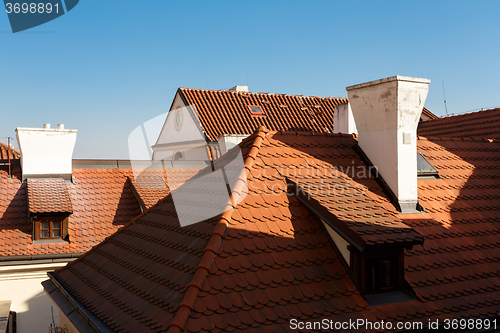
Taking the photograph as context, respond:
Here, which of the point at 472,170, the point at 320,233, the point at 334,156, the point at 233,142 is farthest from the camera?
the point at 233,142

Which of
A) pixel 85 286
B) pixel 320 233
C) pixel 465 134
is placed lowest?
pixel 85 286

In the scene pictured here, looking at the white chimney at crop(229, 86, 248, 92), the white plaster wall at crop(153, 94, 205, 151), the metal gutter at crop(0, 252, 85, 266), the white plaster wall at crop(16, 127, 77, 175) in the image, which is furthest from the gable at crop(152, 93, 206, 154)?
the metal gutter at crop(0, 252, 85, 266)

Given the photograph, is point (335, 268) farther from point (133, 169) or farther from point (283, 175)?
point (133, 169)

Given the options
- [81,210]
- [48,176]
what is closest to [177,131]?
[48,176]

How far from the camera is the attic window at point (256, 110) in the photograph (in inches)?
919

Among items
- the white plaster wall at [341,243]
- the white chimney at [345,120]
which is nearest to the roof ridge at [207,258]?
the white plaster wall at [341,243]

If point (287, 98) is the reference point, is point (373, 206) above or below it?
below

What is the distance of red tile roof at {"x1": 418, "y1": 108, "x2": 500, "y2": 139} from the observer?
1197 cm

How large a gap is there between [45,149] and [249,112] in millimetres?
11883

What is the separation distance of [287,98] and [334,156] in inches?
735

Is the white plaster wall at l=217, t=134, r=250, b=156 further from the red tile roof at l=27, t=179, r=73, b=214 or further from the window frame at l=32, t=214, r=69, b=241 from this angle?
the window frame at l=32, t=214, r=69, b=241

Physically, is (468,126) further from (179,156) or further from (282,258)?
(179,156)

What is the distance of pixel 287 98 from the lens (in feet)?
84.6

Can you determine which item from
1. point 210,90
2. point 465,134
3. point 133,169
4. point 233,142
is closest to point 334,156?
point 465,134
